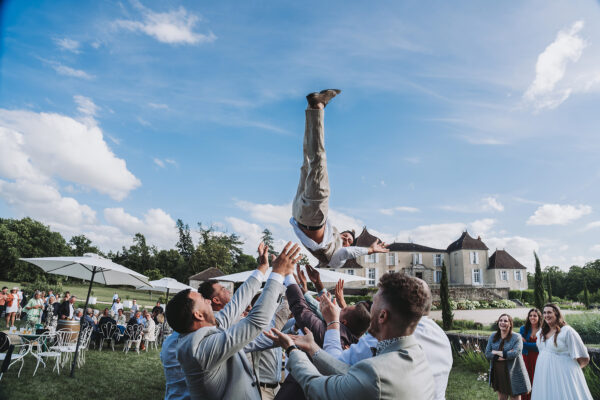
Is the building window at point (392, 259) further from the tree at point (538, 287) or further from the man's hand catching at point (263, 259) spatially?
the man's hand catching at point (263, 259)

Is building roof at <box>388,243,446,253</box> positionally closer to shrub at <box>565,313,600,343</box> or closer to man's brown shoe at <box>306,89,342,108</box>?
shrub at <box>565,313,600,343</box>

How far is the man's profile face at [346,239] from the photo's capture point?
4.89m

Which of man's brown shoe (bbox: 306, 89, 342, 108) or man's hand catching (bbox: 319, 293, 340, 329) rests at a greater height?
man's brown shoe (bbox: 306, 89, 342, 108)

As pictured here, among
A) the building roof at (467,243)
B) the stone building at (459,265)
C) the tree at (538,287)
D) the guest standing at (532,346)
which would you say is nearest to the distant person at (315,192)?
the guest standing at (532,346)

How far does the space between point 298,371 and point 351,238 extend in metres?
2.95

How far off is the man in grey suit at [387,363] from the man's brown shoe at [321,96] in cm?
174

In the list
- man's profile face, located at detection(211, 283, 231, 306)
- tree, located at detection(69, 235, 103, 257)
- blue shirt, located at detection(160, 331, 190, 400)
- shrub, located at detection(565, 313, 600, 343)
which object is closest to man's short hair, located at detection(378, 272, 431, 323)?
blue shirt, located at detection(160, 331, 190, 400)

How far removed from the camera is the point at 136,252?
197 ft

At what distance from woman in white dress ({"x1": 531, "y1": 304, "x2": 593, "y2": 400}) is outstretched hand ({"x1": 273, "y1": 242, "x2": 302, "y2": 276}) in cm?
480

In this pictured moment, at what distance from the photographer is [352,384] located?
6.04 feet

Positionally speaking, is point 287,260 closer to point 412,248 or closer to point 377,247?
point 377,247

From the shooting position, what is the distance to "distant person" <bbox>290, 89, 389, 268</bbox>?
332 cm

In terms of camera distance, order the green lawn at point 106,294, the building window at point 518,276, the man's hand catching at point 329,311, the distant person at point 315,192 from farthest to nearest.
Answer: the building window at point 518,276 → the green lawn at point 106,294 → the distant person at point 315,192 → the man's hand catching at point 329,311

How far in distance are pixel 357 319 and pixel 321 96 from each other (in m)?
1.94
